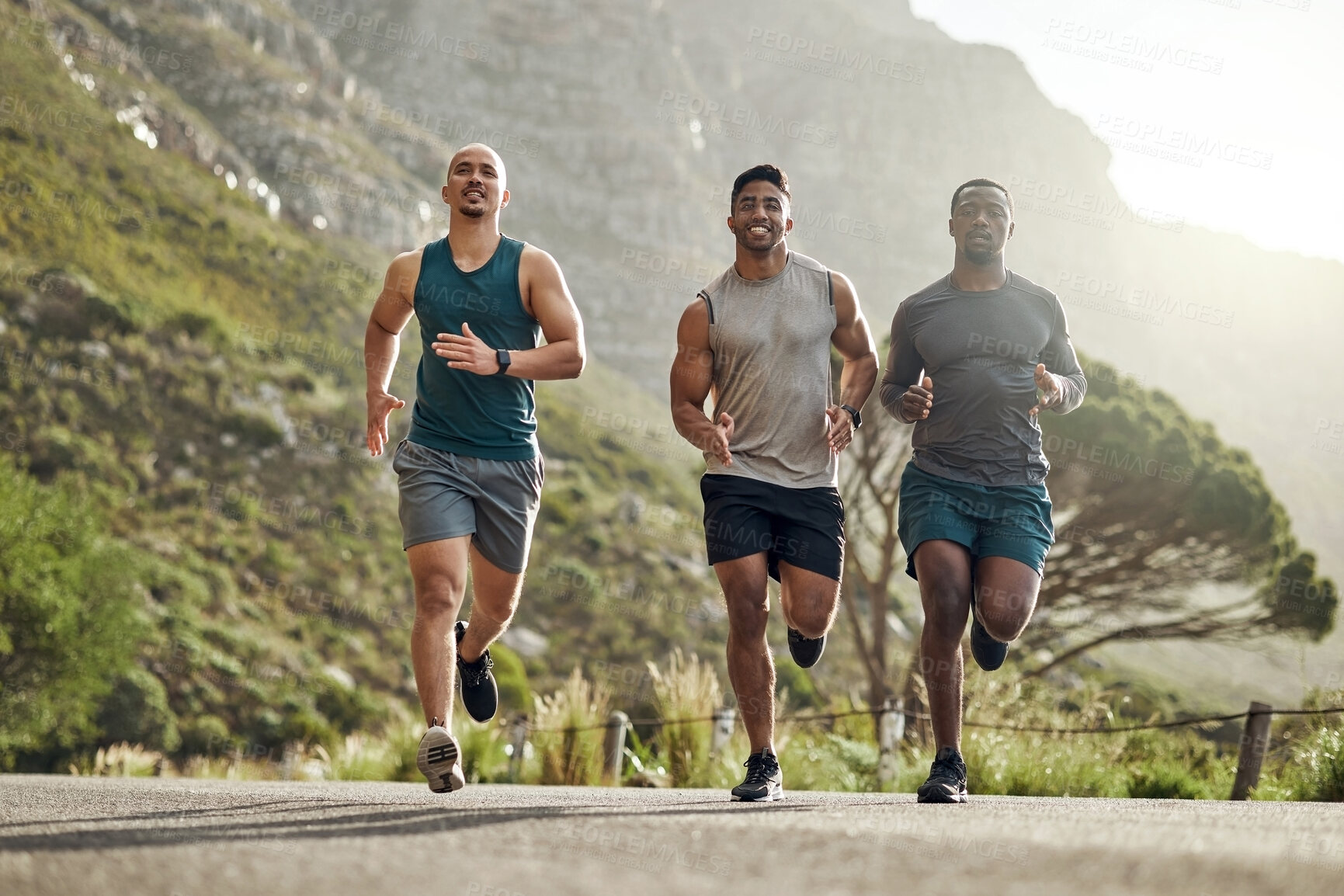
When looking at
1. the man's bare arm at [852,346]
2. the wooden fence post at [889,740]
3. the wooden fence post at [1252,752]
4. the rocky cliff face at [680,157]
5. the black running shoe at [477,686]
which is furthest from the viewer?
the rocky cliff face at [680,157]

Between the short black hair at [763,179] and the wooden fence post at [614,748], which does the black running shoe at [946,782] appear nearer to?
the short black hair at [763,179]

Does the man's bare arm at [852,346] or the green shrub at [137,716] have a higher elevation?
the man's bare arm at [852,346]

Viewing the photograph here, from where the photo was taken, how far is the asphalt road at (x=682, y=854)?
2096 mm

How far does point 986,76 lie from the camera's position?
641 feet

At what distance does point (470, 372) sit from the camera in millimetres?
4867

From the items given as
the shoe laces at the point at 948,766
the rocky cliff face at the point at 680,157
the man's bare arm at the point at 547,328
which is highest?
the rocky cliff face at the point at 680,157

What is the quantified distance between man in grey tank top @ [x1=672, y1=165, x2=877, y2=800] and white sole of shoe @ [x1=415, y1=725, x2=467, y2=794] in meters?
1.21

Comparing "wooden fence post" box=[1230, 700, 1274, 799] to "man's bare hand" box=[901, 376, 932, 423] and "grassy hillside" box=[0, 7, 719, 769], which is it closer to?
"man's bare hand" box=[901, 376, 932, 423]

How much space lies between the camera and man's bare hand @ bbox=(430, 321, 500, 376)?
Answer: 14.8 feet

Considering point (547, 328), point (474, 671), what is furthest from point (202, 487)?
point (547, 328)

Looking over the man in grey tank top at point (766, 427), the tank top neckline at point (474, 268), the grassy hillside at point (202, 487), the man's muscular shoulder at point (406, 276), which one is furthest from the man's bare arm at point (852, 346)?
the grassy hillside at point (202, 487)

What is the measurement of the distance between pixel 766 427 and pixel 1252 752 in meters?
4.28

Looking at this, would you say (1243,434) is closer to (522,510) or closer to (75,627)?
(75,627)

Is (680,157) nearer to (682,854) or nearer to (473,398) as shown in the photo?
(473,398)
